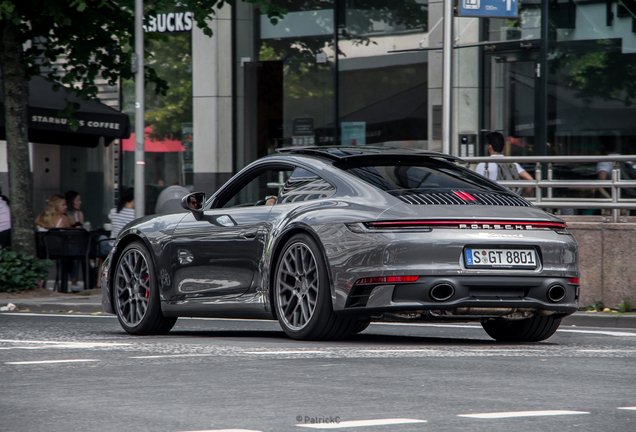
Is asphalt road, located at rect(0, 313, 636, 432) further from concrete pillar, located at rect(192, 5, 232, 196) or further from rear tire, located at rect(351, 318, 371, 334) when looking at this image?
concrete pillar, located at rect(192, 5, 232, 196)

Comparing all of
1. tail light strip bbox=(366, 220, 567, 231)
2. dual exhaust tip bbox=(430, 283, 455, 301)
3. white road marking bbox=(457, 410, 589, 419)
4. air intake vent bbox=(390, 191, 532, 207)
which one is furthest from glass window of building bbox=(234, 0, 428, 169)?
white road marking bbox=(457, 410, 589, 419)

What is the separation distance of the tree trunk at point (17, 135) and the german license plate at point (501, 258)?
995cm

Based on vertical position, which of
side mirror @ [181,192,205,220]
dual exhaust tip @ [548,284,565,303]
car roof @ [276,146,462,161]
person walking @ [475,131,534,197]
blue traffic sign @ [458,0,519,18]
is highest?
blue traffic sign @ [458,0,519,18]

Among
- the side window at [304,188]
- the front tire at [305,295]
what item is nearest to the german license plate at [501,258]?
the front tire at [305,295]

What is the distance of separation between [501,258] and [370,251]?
0.85 m

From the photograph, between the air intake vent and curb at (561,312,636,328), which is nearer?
the air intake vent

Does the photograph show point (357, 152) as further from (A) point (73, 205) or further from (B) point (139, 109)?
(A) point (73, 205)

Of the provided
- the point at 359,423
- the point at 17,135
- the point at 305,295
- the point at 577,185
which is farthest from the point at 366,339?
the point at 17,135

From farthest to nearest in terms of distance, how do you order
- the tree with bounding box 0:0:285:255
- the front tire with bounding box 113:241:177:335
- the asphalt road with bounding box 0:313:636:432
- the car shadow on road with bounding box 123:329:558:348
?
the tree with bounding box 0:0:285:255, the front tire with bounding box 113:241:177:335, the car shadow on road with bounding box 123:329:558:348, the asphalt road with bounding box 0:313:636:432

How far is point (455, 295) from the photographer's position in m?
7.09

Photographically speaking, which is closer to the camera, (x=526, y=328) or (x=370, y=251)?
(x=370, y=251)

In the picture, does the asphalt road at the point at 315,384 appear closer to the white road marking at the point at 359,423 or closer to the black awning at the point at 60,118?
the white road marking at the point at 359,423

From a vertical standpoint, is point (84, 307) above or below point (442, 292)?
below

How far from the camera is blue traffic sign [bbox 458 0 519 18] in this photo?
13852 mm
